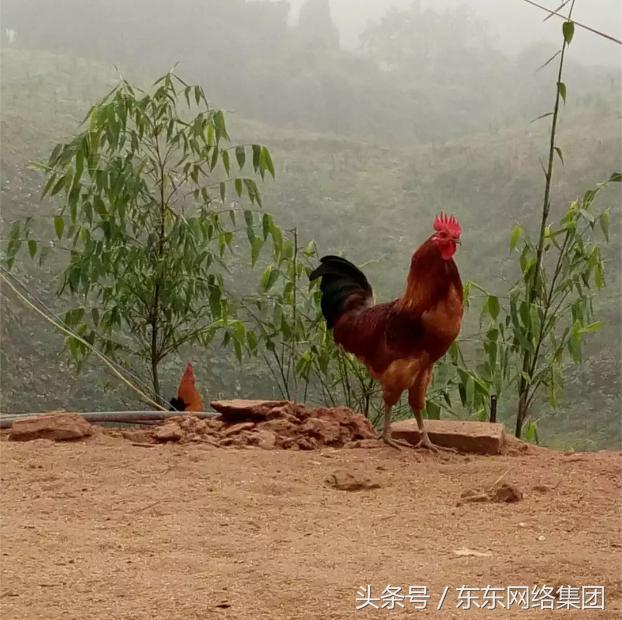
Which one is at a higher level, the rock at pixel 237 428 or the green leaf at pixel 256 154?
the green leaf at pixel 256 154

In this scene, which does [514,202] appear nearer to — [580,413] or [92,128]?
[580,413]

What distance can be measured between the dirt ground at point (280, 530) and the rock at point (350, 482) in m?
0.02

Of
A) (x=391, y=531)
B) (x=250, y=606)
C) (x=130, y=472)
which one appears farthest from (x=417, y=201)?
(x=250, y=606)

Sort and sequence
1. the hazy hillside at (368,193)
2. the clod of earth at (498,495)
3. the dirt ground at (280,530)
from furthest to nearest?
the hazy hillside at (368,193), the clod of earth at (498,495), the dirt ground at (280,530)

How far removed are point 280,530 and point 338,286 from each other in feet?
5.27

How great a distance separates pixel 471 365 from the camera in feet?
14.8

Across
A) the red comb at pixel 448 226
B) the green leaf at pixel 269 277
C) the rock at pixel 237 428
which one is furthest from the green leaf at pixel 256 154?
the rock at pixel 237 428

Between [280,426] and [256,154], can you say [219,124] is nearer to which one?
[256,154]

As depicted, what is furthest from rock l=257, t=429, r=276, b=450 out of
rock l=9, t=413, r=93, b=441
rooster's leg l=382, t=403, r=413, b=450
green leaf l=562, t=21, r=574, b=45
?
green leaf l=562, t=21, r=574, b=45

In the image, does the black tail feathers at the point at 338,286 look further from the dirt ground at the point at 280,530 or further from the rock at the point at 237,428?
the dirt ground at the point at 280,530

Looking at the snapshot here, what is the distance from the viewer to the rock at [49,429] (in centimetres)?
332

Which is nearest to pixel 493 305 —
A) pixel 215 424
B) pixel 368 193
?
pixel 215 424

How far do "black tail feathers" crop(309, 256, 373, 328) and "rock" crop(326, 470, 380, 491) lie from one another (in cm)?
101

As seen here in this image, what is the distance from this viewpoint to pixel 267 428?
134 inches
